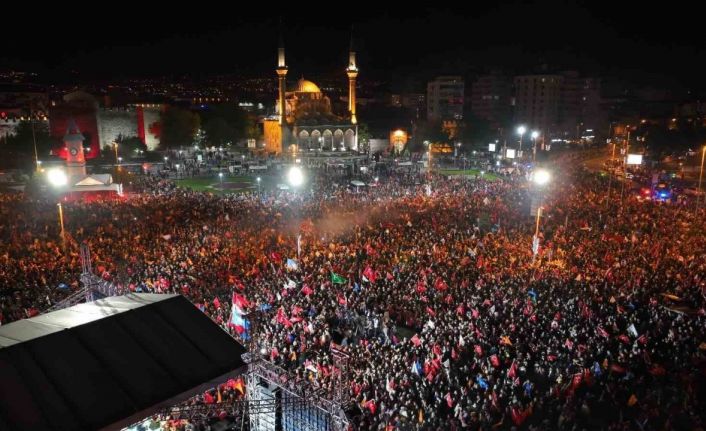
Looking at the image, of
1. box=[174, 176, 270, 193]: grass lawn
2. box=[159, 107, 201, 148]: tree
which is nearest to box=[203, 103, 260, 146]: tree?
box=[159, 107, 201, 148]: tree

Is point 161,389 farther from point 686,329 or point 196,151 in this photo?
point 196,151

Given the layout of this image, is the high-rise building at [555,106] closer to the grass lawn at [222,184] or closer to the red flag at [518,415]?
the grass lawn at [222,184]

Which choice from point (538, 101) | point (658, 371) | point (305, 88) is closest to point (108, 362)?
point (658, 371)

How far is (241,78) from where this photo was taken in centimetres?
16888

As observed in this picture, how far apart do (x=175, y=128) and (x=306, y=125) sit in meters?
15.3

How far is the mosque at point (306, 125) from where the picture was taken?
206ft

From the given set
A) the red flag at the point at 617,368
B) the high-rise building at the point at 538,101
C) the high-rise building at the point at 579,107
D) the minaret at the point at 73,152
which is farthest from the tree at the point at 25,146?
the high-rise building at the point at 579,107

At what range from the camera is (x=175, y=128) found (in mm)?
59719

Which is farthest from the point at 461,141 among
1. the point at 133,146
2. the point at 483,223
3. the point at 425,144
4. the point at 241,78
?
the point at 241,78

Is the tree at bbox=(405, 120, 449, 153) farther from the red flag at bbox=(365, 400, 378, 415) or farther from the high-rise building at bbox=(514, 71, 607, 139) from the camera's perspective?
the red flag at bbox=(365, 400, 378, 415)

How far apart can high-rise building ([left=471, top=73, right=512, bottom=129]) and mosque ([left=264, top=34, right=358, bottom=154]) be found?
31649 mm

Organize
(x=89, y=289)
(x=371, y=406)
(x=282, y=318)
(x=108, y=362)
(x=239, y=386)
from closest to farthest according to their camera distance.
Answer: (x=108, y=362) → (x=371, y=406) → (x=239, y=386) → (x=89, y=289) → (x=282, y=318)

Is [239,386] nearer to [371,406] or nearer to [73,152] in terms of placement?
[371,406]

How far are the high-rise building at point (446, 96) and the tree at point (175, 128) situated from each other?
1694 inches
